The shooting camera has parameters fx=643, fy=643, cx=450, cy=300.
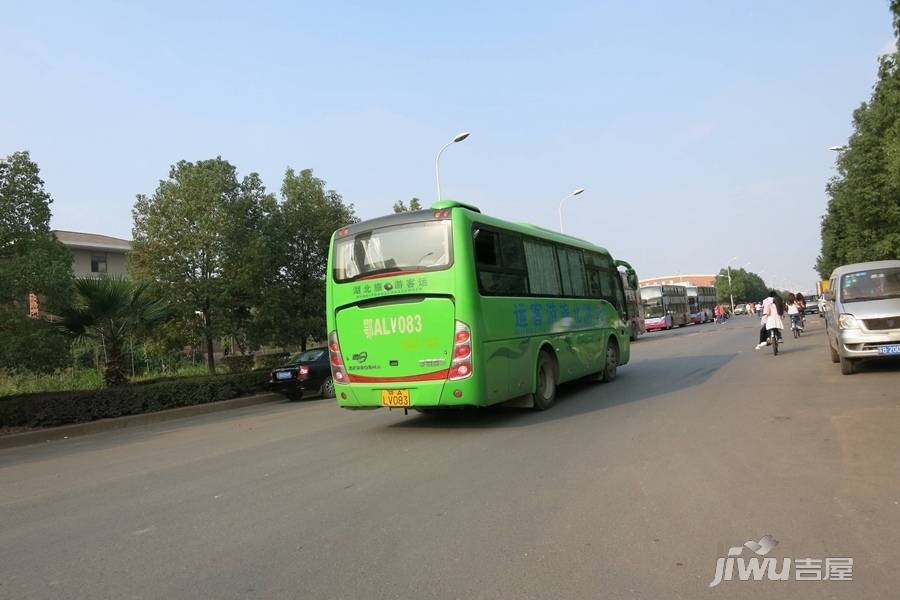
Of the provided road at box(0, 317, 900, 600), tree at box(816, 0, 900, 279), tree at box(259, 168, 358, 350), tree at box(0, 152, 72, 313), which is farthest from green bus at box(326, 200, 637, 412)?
tree at box(816, 0, 900, 279)

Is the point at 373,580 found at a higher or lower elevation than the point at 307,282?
lower

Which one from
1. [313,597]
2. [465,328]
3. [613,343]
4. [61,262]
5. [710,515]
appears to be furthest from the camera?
[613,343]

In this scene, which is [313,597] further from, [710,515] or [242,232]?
[242,232]

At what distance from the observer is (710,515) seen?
4699 mm

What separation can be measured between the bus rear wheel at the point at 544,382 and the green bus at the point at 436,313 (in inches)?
1.2

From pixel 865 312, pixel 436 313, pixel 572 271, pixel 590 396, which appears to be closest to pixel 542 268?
pixel 572 271

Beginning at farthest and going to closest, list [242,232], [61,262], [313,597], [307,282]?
[307,282]
[242,232]
[61,262]
[313,597]

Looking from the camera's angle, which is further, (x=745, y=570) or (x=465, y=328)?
(x=465, y=328)

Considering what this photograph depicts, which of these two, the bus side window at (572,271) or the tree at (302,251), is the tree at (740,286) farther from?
the bus side window at (572,271)

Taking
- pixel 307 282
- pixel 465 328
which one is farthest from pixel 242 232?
pixel 465 328

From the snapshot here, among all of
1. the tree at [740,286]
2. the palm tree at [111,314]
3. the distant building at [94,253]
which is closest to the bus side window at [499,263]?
the palm tree at [111,314]

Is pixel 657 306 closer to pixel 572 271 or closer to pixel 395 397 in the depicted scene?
pixel 572 271

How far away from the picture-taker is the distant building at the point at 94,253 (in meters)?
38.1

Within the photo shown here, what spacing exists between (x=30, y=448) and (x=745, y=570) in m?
12.3
